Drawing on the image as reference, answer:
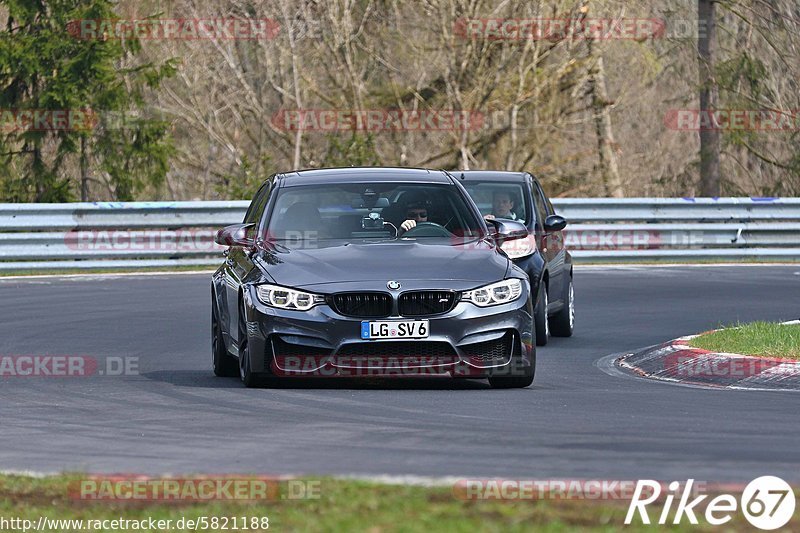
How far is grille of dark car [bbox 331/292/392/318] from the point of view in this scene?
35.2ft

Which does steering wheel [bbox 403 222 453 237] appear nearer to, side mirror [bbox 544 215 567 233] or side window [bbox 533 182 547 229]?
side mirror [bbox 544 215 567 233]

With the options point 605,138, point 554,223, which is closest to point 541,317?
point 554,223

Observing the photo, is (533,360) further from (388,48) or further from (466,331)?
(388,48)

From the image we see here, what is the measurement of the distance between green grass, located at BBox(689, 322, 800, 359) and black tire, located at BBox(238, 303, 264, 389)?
368 cm

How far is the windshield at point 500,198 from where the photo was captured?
15711 millimetres

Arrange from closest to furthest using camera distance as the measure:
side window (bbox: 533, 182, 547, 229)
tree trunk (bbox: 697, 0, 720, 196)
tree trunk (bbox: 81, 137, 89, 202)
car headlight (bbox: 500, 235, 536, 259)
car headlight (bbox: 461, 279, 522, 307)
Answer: car headlight (bbox: 461, 279, 522, 307) → car headlight (bbox: 500, 235, 536, 259) → side window (bbox: 533, 182, 547, 229) → tree trunk (bbox: 81, 137, 89, 202) → tree trunk (bbox: 697, 0, 720, 196)

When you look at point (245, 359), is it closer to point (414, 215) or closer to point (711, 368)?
point (414, 215)

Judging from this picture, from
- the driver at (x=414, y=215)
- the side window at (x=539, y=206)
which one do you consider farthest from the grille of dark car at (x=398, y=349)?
the side window at (x=539, y=206)

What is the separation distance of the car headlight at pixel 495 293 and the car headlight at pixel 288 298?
3.24 feet

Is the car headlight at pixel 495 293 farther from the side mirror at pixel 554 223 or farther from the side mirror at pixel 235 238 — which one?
the side mirror at pixel 554 223

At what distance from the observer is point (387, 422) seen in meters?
9.14

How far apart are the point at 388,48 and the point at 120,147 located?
680 cm

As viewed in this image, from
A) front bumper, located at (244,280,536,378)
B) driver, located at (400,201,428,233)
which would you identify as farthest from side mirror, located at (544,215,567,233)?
front bumper, located at (244,280,536,378)

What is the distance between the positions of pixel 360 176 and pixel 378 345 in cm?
209
